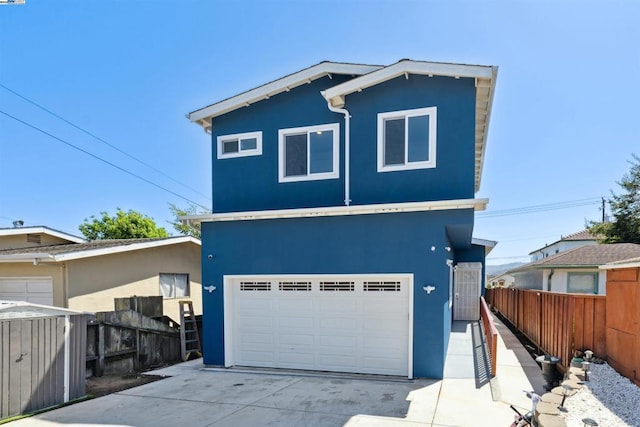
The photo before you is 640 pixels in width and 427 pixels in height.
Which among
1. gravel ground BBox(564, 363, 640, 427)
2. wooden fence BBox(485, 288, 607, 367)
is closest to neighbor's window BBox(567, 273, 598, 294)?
wooden fence BBox(485, 288, 607, 367)

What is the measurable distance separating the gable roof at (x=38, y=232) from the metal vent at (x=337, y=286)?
1134cm

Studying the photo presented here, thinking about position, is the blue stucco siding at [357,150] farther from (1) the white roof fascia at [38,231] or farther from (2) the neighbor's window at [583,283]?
(2) the neighbor's window at [583,283]

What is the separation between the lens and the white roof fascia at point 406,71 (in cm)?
773

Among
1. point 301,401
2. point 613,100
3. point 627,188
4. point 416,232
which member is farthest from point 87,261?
point 627,188

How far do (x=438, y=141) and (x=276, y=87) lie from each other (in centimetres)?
415

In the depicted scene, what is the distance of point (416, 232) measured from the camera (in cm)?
792

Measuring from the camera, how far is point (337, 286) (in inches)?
336

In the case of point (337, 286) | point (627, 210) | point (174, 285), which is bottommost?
point (174, 285)

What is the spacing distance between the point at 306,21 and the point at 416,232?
708 centimetres

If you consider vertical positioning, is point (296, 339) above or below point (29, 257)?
below

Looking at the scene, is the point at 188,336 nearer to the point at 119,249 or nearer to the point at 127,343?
the point at 127,343

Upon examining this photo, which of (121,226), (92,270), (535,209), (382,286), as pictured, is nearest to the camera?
(382,286)

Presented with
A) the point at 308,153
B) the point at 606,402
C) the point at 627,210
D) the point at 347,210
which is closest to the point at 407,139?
the point at 347,210

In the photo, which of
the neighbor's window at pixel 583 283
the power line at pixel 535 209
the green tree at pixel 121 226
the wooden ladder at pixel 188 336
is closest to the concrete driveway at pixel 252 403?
the wooden ladder at pixel 188 336
